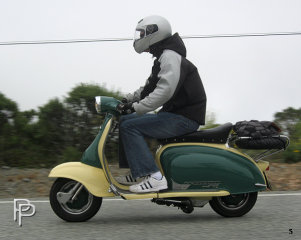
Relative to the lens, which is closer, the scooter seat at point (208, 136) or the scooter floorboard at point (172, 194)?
the scooter floorboard at point (172, 194)

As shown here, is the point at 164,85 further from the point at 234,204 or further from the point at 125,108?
the point at 234,204

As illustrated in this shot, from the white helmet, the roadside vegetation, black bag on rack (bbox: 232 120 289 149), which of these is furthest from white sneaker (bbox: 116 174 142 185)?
the roadside vegetation

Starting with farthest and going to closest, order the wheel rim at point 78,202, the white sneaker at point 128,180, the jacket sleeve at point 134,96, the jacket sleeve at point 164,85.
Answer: the jacket sleeve at point 134,96, the white sneaker at point 128,180, the wheel rim at point 78,202, the jacket sleeve at point 164,85

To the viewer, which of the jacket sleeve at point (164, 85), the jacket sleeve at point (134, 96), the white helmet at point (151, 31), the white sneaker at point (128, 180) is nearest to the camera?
the jacket sleeve at point (164, 85)

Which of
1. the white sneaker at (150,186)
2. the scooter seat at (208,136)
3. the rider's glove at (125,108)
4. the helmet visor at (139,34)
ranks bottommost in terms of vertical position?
the white sneaker at (150,186)

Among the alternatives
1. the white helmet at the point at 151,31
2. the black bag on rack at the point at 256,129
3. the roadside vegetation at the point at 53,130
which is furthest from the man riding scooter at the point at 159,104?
the roadside vegetation at the point at 53,130

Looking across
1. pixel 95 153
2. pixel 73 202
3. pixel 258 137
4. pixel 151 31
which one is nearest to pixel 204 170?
pixel 258 137

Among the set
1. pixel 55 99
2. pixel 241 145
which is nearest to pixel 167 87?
pixel 241 145

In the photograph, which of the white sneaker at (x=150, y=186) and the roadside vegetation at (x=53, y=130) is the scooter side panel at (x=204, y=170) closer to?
the white sneaker at (x=150, y=186)

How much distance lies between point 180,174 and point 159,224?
20.2 inches

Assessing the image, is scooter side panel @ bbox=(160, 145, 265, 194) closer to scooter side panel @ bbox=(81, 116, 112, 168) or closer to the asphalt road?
the asphalt road

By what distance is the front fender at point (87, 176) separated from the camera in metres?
5.35

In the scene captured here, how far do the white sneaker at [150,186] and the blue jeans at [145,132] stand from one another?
3.1 inches

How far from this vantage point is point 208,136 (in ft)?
18.2
